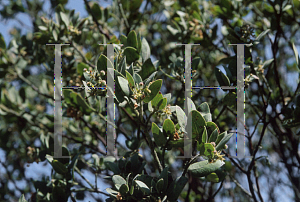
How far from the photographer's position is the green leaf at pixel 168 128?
59.7 inches

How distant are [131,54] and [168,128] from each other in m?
0.58

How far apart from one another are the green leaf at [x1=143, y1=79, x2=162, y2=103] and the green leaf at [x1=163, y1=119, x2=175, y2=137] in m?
0.13

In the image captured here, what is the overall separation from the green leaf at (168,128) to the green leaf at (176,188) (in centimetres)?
21

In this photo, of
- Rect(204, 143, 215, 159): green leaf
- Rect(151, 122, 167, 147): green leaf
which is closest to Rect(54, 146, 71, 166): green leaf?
Rect(151, 122, 167, 147): green leaf

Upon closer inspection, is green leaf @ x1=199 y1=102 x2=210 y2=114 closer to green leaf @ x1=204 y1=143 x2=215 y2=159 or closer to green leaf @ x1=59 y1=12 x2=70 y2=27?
green leaf @ x1=204 y1=143 x2=215 y2=159

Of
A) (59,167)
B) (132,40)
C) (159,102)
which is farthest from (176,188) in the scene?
(132,40)

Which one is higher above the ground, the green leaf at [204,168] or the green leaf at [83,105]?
the green leaf at [83,105]

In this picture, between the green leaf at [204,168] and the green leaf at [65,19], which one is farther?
the green leaf at [65,19]

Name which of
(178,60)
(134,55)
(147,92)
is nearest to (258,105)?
(178,60)

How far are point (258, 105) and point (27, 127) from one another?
2045 mm

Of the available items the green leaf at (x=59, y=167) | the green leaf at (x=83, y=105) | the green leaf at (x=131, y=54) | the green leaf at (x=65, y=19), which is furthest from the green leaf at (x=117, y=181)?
the green leaf at (x=65, y=19)

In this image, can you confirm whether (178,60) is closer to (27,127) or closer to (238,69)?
(238,69)

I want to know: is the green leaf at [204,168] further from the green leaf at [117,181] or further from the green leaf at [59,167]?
the green leaf at [59,167]

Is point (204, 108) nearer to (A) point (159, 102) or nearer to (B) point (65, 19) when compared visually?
(A) point (159, 102)
